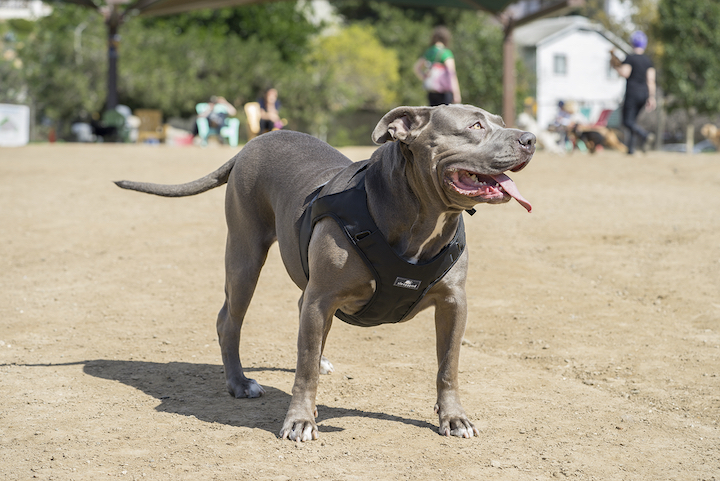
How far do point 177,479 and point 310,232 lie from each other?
137cm

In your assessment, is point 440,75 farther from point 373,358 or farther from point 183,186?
point 183,186

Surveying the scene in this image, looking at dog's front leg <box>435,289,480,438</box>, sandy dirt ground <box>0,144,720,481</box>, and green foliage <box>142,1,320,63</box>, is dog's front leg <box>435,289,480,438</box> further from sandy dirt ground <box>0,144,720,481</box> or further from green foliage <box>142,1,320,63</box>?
green foliage <box>142,1,320,63</box>

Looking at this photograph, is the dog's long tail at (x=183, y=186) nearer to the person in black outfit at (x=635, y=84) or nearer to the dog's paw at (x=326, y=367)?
the dog's paw at (x=326, y=367)

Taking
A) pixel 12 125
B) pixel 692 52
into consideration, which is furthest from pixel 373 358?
pixel 692 52

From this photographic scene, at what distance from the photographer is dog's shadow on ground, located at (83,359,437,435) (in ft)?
14.4

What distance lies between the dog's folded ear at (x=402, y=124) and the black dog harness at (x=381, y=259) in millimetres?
333

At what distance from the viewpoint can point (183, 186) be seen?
5.12 meters

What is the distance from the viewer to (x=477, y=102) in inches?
1692

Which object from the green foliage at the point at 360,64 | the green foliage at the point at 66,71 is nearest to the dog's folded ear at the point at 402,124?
the green foliage at the point at 66,71

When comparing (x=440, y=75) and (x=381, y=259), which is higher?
(x=440, y=75)

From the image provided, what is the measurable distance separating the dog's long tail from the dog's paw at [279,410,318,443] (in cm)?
175

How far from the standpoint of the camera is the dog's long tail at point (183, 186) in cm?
505

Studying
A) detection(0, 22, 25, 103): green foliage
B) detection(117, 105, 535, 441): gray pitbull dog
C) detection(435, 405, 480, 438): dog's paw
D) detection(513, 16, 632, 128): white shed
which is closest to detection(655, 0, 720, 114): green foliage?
→ detection(513, 16, 632, 128): white shed

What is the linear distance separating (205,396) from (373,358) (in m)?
1.28
